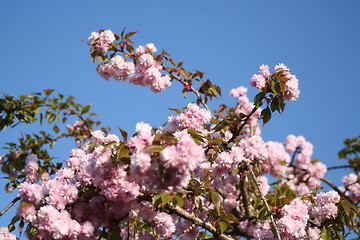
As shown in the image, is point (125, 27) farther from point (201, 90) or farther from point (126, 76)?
point (201, 90)

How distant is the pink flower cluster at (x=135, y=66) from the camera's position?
369 cm

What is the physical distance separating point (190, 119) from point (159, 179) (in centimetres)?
141

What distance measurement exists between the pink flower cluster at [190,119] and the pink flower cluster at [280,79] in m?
0.54

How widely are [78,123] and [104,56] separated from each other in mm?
3645

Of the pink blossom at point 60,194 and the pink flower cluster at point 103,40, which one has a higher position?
the pink flower cluster at point 103,40

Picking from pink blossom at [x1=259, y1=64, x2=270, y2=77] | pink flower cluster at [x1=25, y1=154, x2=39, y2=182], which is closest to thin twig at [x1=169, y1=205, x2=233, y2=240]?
pink blossom at [x1=259, y1=64, x2=270, y2=77]

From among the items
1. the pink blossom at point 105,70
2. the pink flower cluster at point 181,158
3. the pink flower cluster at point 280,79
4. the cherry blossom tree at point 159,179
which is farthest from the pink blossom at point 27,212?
the pink blossom at point 105,70

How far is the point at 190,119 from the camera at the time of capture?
9.44ft

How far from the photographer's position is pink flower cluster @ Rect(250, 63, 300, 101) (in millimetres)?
2742

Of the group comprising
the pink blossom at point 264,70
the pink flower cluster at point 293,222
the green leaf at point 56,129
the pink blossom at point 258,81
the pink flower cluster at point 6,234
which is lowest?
the pink flower cluster at point 6,234

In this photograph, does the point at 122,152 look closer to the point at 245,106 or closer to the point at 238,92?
the point at 245,106

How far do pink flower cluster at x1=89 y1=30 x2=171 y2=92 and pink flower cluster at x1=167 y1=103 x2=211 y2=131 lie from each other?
34.9 inches

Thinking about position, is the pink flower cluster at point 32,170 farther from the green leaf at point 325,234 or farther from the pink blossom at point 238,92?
the pink blossom at point 238,92

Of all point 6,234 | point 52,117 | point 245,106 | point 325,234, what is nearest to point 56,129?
point 52,117
